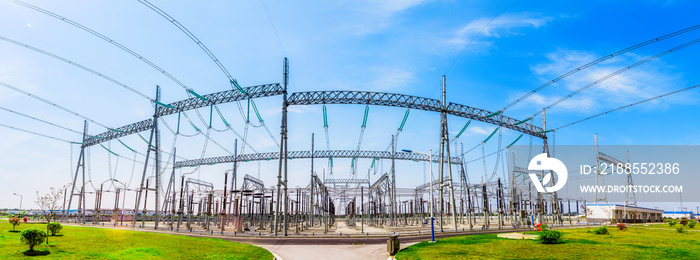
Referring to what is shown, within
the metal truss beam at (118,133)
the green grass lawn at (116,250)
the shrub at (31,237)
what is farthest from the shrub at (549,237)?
the metal truss beam at (118,133)

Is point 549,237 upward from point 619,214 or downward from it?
upward

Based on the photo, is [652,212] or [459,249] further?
[652,212]

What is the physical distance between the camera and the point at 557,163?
5903 cm

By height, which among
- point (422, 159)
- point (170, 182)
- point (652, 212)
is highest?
point (422, 159)

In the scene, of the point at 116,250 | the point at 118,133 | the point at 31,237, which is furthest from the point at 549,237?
the point at 118,133

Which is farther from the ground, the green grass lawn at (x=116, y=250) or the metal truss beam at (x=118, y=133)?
the metal truss beam at (x=118, y=133)

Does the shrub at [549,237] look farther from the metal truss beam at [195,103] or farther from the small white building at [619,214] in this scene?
the small white building at [619,214]

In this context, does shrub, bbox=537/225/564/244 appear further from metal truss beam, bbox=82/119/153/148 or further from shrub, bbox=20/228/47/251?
metal truss beam, bbox=82/119/153/148

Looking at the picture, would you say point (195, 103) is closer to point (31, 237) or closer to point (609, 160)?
point (31, 237)

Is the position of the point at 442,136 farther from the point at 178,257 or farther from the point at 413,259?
the point at 178,257

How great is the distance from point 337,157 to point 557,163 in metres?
37.0

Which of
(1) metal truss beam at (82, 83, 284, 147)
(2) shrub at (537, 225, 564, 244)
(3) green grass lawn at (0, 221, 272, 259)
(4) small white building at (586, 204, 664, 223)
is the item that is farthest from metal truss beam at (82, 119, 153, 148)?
(4) small white building at (586, 204, 664, 223)

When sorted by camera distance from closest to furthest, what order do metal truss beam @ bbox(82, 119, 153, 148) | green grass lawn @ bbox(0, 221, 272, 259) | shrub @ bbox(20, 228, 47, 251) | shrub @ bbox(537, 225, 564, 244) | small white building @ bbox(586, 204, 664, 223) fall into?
green grass lawn @ bbox(0, 221, 272, 259), shrub @ bbox(20, 228, 47, 251), shrub @ bbox(537, 225, 564, 244), metal truss beam @ bbox(82, 119, 153, 148), small white building @ bbox(586, 204, 664, 223)

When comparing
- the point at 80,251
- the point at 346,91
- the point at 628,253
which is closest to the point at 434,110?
the point at 346,91
